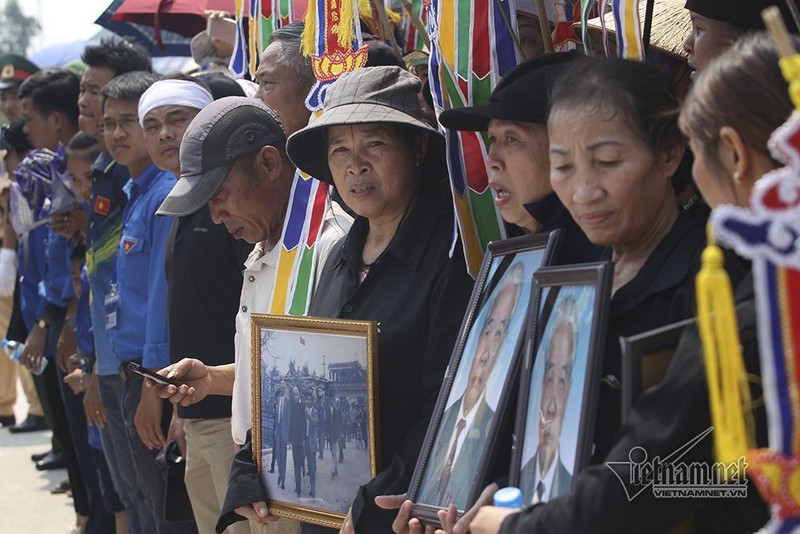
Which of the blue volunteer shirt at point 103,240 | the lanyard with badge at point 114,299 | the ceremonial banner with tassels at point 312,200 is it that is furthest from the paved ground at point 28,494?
the ceremonial banner with tassels at point 312,200

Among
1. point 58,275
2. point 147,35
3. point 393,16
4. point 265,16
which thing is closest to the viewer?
point 265,16

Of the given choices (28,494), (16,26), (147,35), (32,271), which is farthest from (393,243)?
(16,26)

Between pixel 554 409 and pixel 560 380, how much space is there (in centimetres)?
5

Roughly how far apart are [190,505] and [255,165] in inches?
54.0

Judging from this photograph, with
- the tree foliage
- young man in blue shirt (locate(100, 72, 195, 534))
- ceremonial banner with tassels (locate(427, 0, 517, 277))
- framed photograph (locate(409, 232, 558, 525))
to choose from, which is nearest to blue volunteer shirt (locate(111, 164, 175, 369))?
young man in blue shirt (locate(100, 72, 195, 534))

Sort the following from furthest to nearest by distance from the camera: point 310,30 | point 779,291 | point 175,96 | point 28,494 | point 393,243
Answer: point 28,494 < point 175,96 < point 310,30 < point 393,243 < point 779,291

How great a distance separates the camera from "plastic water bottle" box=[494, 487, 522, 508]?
2074mm

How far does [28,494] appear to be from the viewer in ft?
24.7

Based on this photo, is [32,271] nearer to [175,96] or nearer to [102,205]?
[102,205]

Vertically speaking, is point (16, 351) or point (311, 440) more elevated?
point (311, 440)

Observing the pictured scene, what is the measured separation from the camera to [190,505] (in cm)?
427

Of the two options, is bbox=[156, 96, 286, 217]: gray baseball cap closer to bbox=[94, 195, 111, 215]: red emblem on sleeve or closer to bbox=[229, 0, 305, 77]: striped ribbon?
bbox=[229, 0, 305, 77]: striped ribbon

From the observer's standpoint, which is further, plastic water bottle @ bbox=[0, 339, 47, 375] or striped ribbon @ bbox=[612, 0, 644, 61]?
plastic water bottle @ bbox=[0, 339, 47, 375]

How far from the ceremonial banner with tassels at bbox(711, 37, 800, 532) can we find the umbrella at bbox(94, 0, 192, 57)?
6857mm
